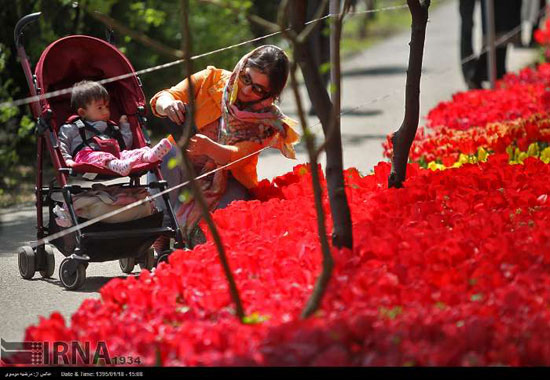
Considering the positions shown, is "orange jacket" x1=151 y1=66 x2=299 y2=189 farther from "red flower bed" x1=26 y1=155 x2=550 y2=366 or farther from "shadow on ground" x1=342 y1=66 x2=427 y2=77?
"shadow on ground" x1=342 y1=66 x2=427 y2=77

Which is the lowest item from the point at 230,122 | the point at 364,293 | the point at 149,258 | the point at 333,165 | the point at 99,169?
the point at 364,293

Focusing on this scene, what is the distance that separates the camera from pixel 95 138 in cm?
662

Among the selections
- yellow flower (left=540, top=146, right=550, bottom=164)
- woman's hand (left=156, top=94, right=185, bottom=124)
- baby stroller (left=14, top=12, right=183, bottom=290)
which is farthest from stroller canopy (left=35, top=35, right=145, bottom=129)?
yellow flower (left=540, top=146, right=550, bottom=164)

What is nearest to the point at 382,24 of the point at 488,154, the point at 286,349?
the point at 488,154

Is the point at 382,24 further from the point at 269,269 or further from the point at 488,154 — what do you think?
the point at 269,269

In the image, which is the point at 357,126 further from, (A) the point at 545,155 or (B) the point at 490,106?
(A) the point at 545,155

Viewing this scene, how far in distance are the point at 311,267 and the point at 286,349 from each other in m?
1.16

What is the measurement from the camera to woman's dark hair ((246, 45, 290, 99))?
6781 mm

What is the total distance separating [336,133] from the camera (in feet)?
16.9

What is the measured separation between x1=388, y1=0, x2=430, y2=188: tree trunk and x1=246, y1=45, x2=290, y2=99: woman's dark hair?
0.71m

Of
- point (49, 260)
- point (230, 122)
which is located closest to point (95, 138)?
point (49, 260)

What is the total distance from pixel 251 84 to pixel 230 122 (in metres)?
0.31
